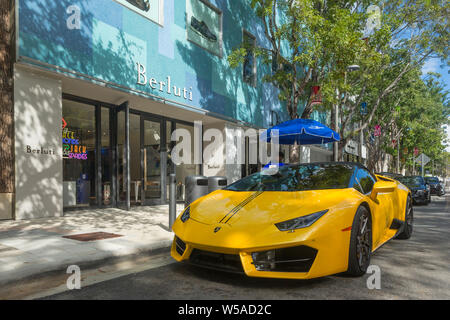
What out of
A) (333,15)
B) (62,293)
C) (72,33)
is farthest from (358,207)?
(333,15)

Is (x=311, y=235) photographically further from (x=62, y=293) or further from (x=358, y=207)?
(x=62, y=293)

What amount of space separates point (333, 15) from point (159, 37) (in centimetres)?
515

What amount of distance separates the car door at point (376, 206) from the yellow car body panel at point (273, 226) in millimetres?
25

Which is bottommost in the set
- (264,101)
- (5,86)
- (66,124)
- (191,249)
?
(191,249)

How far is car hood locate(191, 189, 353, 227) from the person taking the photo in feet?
10.5

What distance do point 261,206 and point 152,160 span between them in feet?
27.2

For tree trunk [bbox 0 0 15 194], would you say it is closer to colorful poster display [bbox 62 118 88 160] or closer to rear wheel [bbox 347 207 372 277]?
colorful poster display [bbox 62 118 88 160]

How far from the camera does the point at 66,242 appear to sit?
4848mm

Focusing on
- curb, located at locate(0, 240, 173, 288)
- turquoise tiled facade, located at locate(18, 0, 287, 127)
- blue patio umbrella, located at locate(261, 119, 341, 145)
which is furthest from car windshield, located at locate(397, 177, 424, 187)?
Answer: curb, located at locate(0, 240, 173, 288)

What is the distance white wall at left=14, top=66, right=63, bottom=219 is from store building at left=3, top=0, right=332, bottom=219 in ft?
0.07

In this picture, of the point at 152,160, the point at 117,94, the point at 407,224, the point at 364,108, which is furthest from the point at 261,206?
the point at 364,108

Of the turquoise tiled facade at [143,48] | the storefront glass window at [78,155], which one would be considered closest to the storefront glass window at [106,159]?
the storefront glass window at [78,155]
